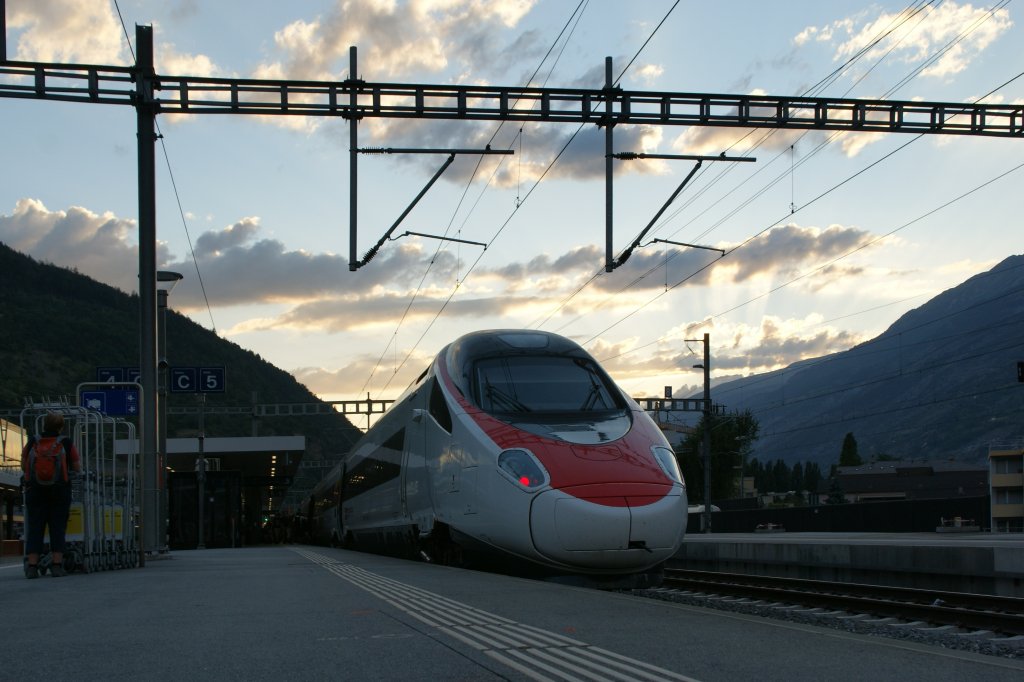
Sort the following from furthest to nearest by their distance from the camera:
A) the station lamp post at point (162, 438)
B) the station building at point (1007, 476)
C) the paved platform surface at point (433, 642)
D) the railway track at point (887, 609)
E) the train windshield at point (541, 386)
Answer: the station building at point (1007, 476) → the station lamp post at point (162, 438) → the train windshield at point (541, 386) → the railway track at point (887, 609) → the paved platform surface at point (433, 642)

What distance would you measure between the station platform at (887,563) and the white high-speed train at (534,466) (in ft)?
13.2

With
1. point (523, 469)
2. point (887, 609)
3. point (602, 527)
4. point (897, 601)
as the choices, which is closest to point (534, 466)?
point (523, 469)

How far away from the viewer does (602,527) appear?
11.4 meters

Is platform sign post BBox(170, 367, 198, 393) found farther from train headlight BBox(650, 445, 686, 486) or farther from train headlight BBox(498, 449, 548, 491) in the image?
train headlight BBox(650, 445, 686, 486)

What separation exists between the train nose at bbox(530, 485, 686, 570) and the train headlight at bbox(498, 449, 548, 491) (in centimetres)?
20

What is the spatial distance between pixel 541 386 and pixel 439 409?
65.8 inches

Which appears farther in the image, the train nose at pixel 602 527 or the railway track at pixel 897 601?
the train nose at pixel 602 527

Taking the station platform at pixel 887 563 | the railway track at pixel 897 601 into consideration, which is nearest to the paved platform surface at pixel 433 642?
the railway track at pixel 897 601

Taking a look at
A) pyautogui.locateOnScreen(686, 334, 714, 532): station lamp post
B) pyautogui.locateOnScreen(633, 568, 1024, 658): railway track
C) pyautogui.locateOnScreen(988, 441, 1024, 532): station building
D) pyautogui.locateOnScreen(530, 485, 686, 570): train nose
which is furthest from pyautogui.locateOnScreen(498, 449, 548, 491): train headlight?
pyautogui.locateOnScreen(988, 441, 1024, 532): station building

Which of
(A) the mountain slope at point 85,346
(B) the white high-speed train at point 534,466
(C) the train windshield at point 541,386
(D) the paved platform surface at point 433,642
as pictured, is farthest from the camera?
(A) the mountain slope at point 85,346

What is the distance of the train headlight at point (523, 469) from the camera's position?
11750mm

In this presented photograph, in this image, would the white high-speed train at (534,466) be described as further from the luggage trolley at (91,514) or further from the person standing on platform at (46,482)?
the person standing on platform at (46,482)

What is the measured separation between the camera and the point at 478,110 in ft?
60.3

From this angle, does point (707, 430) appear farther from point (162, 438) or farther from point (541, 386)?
point (541, 386)
